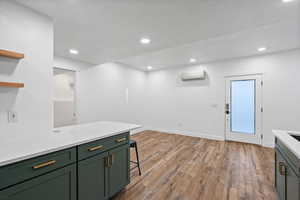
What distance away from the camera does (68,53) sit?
3.19 m

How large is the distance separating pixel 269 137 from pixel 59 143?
496 centimetres

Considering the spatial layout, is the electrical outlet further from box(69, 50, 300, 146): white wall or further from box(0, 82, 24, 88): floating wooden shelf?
box(69, 50, 300, 146): white wall

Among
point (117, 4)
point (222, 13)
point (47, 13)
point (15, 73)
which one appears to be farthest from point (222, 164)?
point (47, 13)

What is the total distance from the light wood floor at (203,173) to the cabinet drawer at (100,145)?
2.57ft

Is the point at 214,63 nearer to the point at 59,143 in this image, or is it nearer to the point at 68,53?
the point at 68,53

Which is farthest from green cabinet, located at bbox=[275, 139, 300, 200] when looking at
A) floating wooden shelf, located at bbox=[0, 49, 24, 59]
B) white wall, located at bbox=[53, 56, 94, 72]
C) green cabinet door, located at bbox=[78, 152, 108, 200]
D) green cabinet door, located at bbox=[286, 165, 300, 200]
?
white wall, located at bbox=[53, 56, 94, 72]

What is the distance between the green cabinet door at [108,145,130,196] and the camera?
1712mm

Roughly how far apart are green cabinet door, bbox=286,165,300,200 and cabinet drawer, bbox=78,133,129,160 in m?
1.81

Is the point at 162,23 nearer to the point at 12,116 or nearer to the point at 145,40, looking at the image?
the point at 145,40

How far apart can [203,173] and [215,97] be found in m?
2.79

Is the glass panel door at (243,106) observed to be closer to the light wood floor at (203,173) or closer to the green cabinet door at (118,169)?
the light wood floor at (203,173)

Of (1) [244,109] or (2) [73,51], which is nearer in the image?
(2) [73,51]

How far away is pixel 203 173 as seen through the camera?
8.22 ft

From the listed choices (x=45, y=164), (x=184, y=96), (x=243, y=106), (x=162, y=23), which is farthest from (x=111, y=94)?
(x=243, y=106)
